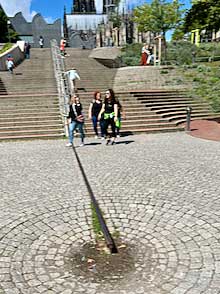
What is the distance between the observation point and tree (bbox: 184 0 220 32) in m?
10.1

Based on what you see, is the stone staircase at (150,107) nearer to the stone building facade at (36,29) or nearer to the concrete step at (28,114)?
the concrete step at (28,114)

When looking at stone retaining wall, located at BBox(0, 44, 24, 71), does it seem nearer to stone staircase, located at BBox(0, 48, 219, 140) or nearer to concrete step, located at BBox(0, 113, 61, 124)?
stone staircase, located at BBox(0, 48, 219, 140)

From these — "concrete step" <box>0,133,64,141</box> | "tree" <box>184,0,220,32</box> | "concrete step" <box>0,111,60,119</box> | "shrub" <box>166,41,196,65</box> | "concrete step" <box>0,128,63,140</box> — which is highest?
"tree" <box>184,0,220,32</box>

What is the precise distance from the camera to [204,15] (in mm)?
10594

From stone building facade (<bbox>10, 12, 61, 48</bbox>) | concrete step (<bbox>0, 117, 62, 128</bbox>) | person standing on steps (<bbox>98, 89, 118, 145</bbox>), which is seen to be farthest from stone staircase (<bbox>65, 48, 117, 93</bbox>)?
stone building facade (<bbox>10, 12, 61, 48</bbox>)

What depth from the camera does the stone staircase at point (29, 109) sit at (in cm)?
1189

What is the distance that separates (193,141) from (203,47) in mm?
19067

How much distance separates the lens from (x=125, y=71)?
772 inches

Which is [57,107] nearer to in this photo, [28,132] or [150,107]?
[28,132]

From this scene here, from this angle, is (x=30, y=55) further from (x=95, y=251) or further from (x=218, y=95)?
(x=95, y=251)

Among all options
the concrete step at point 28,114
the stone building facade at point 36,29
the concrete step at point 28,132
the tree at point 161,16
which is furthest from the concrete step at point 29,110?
the stone building facade at point 36,29

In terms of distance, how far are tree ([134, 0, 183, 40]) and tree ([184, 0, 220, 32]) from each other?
81.9 ft

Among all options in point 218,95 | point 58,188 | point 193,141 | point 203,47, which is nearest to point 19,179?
point 58,188

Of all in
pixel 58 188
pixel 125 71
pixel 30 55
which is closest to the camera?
pixel 58 188
